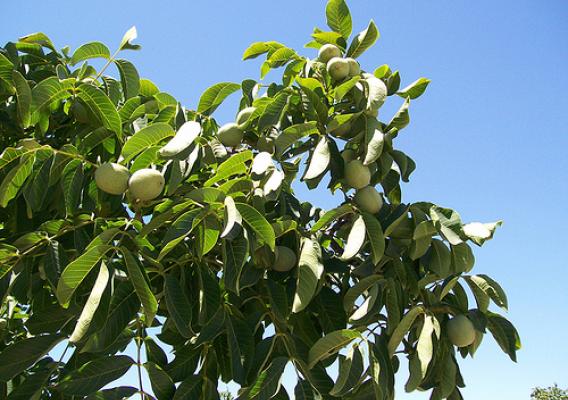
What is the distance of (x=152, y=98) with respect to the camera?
2.46 m

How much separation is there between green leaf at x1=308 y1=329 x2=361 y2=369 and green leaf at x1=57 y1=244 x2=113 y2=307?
64cm

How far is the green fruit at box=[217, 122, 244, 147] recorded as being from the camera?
221 centimetres

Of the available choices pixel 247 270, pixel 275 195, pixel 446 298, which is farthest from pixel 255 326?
pixel 446 298

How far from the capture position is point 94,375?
1.71m

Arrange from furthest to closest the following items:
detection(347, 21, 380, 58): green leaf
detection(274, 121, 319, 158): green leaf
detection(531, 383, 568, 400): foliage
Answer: detection(531, 383, 568, 400): foliage
detection(347, 21, 380, 58): green leaf
detection(274, 121, 319, 158): green leaf

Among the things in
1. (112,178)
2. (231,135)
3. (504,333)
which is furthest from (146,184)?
(504,333)

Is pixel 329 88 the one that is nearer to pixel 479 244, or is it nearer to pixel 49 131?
pixel 479 244

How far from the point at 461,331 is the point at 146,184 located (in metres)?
1.04

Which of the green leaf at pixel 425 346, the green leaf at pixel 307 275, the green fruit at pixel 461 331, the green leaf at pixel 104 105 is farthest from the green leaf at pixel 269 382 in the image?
the green leaf at pixel 104 105

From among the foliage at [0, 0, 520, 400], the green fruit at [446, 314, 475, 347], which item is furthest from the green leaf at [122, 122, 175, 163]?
the green fruit at [446, 314, 475, 347]

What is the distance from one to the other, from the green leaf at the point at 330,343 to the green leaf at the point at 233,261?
0.29 m

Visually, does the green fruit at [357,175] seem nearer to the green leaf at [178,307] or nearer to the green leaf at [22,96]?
the green leaf at [178,307]

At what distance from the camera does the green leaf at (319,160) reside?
194 centimetres

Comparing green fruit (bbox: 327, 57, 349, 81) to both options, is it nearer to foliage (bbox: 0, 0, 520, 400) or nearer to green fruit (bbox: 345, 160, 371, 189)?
foliage (bbox: 0, 0, 520, 400)
